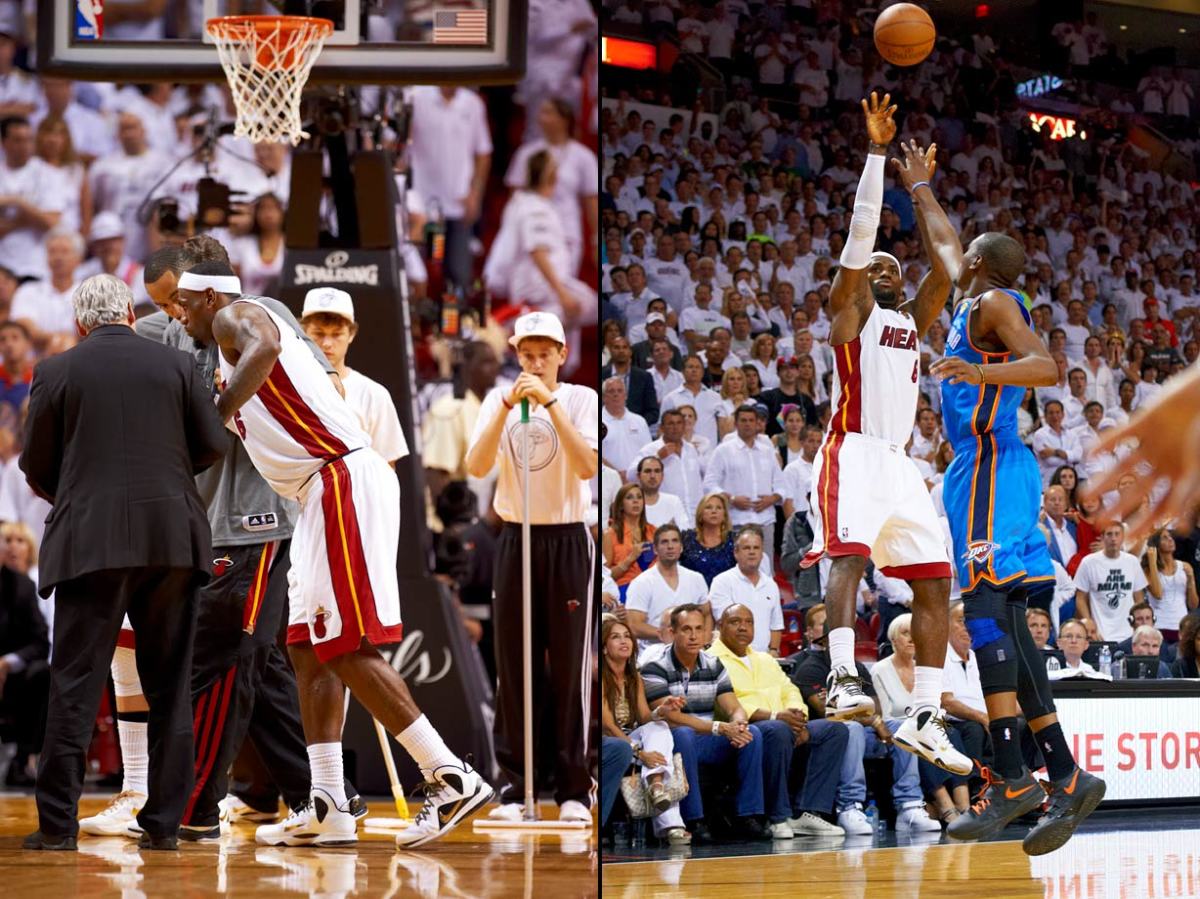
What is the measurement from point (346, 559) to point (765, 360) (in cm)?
427

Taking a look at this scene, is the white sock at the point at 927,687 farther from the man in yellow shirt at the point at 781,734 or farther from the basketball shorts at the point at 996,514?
the man in yellow shirt at the point at 781,734

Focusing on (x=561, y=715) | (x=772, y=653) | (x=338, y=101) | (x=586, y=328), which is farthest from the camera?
(x=586, y=328)

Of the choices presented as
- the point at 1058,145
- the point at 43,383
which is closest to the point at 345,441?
the point at 43,383

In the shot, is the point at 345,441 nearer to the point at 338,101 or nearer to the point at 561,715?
the point at 561,715

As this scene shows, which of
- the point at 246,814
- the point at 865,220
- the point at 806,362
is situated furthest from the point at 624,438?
the point at 865,220

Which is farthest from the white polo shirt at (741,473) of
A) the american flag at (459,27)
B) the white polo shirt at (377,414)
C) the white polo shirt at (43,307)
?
the white polo shirt at (43,307)

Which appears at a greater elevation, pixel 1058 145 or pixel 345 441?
pixel 1058 145

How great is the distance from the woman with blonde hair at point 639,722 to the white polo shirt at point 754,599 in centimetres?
111

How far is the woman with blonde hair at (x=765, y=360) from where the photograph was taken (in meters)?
8.97

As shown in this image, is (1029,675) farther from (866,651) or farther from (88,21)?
(88,21)

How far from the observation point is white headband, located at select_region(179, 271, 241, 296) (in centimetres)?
550

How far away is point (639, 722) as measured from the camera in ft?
23.2

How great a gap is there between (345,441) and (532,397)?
3.98ft

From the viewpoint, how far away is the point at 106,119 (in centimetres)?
1007
